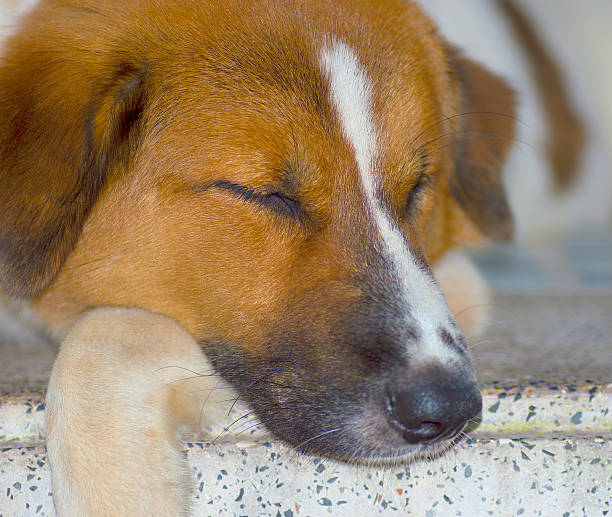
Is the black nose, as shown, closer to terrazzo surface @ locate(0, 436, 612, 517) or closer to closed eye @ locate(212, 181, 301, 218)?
terrazzo surface @ locate(0, 436, 612, 517)

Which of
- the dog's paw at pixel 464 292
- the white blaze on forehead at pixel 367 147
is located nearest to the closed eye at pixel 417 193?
the white blaze on forehead at pixel 367 147

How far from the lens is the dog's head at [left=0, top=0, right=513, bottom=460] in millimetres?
1736

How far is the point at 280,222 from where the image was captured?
1840 millimetres

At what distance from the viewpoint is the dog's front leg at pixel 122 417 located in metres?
1.53

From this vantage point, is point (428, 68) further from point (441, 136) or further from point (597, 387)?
point (597, 387)

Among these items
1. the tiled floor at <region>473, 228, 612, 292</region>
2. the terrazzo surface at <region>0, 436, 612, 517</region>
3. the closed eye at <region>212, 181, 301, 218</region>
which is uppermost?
the closed eye at <region>212, 181, 301, 218</region>

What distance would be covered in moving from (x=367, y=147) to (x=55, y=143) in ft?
2.38

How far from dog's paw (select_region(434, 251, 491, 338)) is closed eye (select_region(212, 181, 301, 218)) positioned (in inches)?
32.9

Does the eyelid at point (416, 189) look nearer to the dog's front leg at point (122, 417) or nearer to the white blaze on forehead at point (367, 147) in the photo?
the white blaze on forehead at point (367, 147)

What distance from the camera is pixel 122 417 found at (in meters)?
1.61

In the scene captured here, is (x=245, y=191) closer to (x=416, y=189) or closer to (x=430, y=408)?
(x=416, y=189)

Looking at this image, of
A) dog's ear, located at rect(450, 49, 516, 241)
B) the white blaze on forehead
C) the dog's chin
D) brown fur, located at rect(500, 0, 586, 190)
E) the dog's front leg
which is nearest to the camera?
the dog's front leg

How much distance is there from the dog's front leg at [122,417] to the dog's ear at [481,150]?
3.61ft

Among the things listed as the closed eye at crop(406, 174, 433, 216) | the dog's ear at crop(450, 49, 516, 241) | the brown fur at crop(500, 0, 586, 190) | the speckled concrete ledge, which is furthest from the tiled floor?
the speckled concrete ledge
